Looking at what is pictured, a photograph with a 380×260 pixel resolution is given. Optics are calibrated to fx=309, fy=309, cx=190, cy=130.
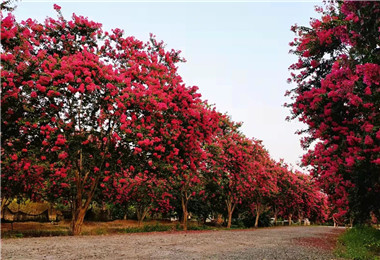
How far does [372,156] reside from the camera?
Answer: 26.1 feet

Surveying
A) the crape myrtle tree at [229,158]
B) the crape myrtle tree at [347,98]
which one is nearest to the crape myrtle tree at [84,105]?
the crape myrtle tree at [347,98]

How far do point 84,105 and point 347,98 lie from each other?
881 centimetres

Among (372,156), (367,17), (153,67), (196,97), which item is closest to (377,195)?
(372,156)

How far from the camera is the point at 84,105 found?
11.6 meters

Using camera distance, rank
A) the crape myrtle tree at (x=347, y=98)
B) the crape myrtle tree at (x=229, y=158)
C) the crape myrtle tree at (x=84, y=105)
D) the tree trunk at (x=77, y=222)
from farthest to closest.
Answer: the crape myrtle tree at (x=229, y=158)
the tree trunk at (x=77, y=222)
the crape myrtle tree at (x=84, y=105)
the crape myrtle tree at (x=347, y=98)

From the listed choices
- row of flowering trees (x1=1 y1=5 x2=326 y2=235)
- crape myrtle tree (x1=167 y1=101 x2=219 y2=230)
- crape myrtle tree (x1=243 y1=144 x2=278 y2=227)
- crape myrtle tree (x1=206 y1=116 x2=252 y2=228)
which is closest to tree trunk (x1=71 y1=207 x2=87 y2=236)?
row of flowering trees (x1=1 y1=5 x2=326 y2=235)

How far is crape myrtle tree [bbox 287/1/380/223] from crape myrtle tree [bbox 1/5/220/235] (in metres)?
4.59

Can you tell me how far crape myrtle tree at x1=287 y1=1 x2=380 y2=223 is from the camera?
6.15m

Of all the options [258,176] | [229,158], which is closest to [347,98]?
[229,158]

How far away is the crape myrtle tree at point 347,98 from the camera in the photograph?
20.2ft

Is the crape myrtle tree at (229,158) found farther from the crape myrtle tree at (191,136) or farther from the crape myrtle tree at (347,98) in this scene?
the crape myrtle tree at (347,98)

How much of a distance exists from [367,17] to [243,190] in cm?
1940

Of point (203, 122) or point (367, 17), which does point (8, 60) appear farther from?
point (367, 17)

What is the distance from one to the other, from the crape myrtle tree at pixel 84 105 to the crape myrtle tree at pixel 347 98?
15.1ft
